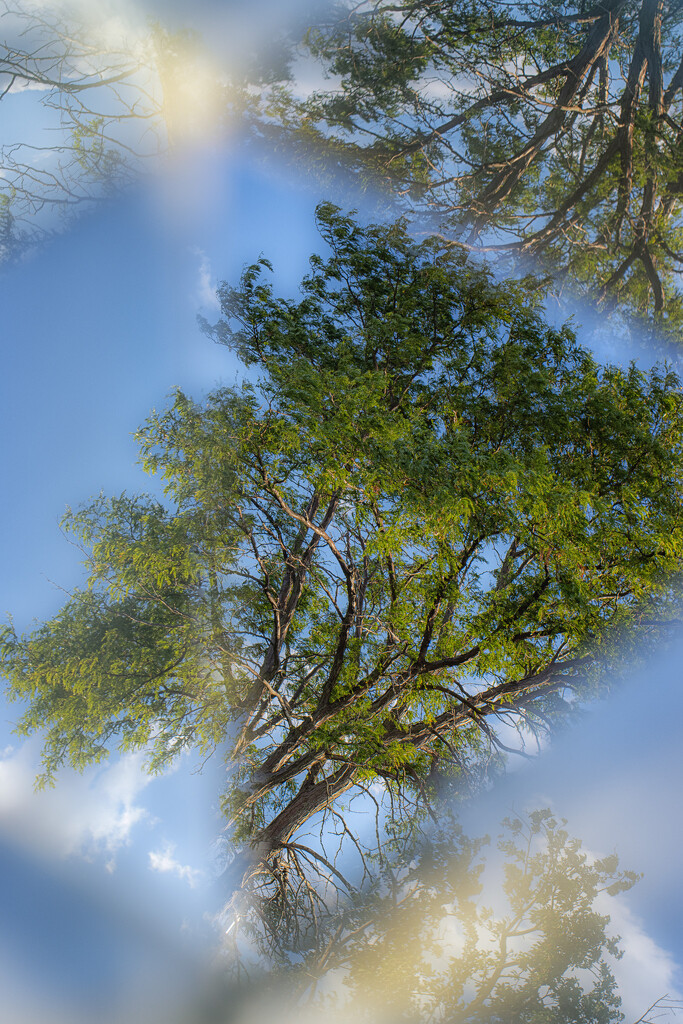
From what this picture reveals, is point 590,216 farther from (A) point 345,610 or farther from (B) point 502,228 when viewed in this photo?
(A) point 345,610

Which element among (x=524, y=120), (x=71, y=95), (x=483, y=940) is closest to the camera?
(x=483, y=940)

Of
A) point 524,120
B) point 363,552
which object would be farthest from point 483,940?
point 524,120

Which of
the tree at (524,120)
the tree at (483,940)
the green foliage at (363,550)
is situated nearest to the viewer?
the green foliage at (363,550)

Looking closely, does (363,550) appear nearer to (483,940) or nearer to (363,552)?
(363,552)

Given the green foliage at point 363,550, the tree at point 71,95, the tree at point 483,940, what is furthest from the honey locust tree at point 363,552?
the tree at point 71,95

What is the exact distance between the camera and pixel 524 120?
2492 millimetres

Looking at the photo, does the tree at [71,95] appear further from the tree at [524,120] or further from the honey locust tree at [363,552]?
the honey locust tree at [363,552]

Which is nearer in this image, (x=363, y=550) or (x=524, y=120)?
(x=363, y=550)

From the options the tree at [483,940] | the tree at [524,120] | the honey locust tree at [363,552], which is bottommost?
the tree at [483,940]

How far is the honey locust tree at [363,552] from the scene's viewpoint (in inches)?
62.7

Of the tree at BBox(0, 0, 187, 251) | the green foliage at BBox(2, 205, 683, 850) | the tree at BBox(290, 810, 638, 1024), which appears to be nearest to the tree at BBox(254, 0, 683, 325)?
A: the green foliage at BBox(2, 205, 683, 850)

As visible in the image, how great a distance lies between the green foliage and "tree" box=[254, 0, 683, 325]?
0.29m

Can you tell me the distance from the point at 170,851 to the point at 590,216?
2.97 metres

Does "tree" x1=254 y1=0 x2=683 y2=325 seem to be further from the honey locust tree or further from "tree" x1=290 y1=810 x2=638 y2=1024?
"tree" x1=290 y1=810 x2=638 y2=1024
